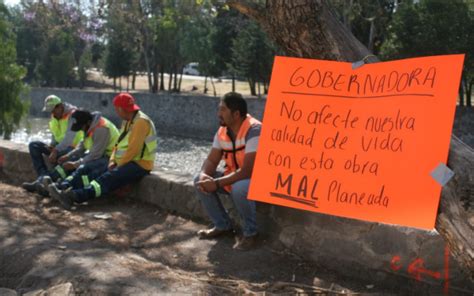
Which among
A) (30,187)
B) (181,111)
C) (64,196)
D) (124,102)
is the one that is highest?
(124,102)

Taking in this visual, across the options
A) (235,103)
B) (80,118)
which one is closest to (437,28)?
(80,118)

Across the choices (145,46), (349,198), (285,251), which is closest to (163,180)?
(285,251)

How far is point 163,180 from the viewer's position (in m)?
5.63

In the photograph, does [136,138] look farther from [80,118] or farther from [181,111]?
[181,111]

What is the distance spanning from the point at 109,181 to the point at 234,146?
163 centimetres

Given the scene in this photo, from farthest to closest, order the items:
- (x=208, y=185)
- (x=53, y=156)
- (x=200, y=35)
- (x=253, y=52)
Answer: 1. (x=200, y=35)
2. (x=253, y=52)
3. (x=53, y=156)
4. (x=208, y=185)

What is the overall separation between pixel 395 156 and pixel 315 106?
651 mm

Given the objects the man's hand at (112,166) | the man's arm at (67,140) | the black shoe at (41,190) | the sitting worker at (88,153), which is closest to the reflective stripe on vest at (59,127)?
the man's arm at (67,140)

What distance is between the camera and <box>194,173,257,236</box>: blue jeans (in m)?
4.28

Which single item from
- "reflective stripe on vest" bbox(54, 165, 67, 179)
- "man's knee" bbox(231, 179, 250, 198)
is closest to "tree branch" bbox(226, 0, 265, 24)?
"man's knee" bbox(231, 179, 250, 198)

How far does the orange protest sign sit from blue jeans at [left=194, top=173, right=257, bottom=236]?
0.57 meters

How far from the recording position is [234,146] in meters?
4.63

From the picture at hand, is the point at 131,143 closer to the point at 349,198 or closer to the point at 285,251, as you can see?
the point at 285,251

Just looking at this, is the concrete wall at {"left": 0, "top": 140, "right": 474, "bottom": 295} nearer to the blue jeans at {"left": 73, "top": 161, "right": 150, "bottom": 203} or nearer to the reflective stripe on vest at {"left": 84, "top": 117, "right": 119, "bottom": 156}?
the blue jeans at {"left": 73, "top": 161, "right": 150, "bottom": 203}
